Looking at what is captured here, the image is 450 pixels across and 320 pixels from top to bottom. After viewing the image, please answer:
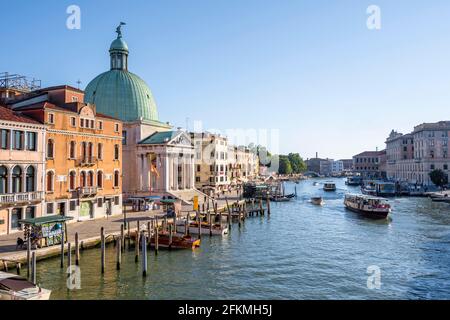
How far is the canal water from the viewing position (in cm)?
2119

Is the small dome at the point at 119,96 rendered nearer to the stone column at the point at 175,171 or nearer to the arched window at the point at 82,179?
the stone column at the point at 175,171

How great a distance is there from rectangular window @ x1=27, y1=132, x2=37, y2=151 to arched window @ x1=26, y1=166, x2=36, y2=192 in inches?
62.6

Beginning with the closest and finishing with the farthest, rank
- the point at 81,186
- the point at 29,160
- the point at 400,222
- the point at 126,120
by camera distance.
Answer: the point at 29,160 < the point at 81,186 < the point at 400,222 < the point at 126,120

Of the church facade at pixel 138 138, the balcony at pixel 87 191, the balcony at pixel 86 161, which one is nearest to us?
the balcony at pixel 87 191

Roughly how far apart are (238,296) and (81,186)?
2321 centimetres

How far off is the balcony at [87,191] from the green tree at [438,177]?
80135 mm

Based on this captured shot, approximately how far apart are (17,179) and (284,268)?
21.7m

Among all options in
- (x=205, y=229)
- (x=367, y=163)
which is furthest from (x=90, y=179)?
(x=367, y=163)

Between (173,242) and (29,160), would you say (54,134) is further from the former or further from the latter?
(173,242)

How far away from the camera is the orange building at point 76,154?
114ft

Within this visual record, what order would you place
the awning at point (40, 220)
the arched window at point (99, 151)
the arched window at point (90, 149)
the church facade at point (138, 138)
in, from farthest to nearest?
1. the church facade at point (138, 138)
2. the arched window at point (99, 151)
3. the arched window at point (90, 149)
4. the awning at point (40, 220)

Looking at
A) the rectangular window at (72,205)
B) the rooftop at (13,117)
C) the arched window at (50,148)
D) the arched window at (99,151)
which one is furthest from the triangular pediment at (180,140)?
the rooftop at (13,117)

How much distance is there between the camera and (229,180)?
94438 mm
